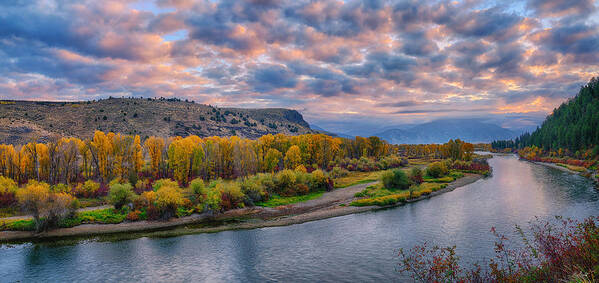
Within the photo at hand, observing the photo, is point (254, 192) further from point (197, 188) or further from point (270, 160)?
point (270, 160)

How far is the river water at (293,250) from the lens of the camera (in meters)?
28.4

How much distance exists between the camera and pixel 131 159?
241ft

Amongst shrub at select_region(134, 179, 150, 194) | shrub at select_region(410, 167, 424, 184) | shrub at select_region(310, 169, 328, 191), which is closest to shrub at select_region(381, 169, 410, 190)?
shrub at select_region(410, 167, 424, 184)

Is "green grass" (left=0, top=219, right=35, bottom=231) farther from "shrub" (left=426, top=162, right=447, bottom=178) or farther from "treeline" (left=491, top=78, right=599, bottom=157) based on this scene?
"treeline" (left=491, top=78, right=599, bottom=157)

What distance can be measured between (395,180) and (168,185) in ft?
160

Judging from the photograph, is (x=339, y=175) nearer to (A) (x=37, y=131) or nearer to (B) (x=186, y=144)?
(B) (x=186, y=144)

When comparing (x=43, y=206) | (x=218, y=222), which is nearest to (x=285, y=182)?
(x=218, y=222)

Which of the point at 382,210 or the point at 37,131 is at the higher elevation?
the point at 37,131

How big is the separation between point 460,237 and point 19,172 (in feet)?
295

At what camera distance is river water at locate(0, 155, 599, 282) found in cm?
2836

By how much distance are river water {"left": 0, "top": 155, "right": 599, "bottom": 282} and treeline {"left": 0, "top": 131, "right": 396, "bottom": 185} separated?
36.1 m

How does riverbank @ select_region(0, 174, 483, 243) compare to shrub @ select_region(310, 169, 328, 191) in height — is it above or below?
below

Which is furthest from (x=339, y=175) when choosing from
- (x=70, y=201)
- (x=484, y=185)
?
(x=70, y=201)

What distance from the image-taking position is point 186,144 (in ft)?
248
